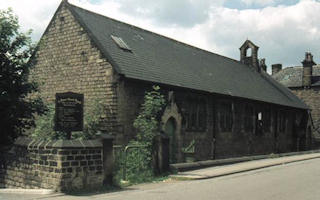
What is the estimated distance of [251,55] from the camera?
3781cm

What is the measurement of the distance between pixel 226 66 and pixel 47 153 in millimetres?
23125

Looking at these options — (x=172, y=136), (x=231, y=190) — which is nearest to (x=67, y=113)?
(x=231, y=190)

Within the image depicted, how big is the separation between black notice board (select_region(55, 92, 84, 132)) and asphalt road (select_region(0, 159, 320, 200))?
2306 millimetres

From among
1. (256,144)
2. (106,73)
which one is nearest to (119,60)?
(106,73)

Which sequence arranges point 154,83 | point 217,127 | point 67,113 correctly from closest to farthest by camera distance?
1. point 67,113
2. point 154,83
3. point 217,127

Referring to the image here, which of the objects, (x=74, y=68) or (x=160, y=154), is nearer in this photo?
(x=160, y=154)

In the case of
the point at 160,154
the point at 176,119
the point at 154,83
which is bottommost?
the point at 160,154

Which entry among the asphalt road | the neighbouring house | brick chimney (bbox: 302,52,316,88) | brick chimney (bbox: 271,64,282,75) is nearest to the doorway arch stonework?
the asphalt road

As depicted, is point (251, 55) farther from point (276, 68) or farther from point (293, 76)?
point (276, 68)

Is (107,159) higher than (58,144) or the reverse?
the reverse

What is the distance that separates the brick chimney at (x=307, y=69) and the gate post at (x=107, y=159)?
37796 mm

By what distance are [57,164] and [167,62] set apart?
44.0ft

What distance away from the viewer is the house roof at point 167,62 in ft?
61.4

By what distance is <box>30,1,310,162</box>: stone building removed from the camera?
58.2 ft
